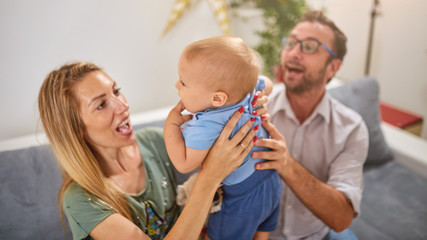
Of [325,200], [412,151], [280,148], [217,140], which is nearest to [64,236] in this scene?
[217,140]

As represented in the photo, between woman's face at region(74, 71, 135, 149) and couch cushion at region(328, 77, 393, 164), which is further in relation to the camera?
couch cushion at region(328, 77, 393, 164)

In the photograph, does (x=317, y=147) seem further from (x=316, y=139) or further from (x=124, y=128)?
(x=124, y=128)

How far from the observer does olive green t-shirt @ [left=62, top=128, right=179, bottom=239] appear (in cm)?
99

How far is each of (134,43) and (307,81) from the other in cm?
95

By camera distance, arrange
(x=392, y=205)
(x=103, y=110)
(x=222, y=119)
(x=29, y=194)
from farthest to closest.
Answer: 1. (x=392, y=205)
2. (x=29, y=194)
3. (x=103, y=110)
4. (x=222, y=119)

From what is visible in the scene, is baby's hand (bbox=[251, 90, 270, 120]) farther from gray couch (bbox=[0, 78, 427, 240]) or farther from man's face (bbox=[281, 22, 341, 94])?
gray couch (bbox=[0, 78, 427, 240])

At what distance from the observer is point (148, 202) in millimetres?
1133

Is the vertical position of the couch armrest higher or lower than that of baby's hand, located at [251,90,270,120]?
lower

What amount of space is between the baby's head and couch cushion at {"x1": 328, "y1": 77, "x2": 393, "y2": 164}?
4.33 feet

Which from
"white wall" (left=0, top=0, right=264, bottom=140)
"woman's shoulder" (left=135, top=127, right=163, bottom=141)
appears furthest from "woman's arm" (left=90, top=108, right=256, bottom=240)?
"white wall" (left=0, top=0, right=264, bottom=140)

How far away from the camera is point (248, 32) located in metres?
2.43

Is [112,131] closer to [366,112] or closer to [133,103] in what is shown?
[133,103]

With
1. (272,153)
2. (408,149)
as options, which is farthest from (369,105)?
(272,153)

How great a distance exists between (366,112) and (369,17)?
603mm
